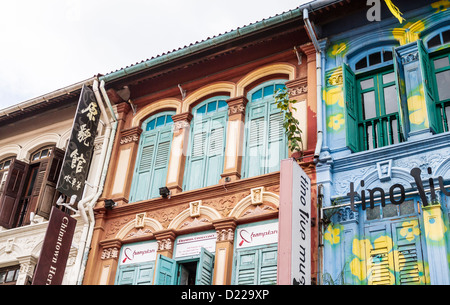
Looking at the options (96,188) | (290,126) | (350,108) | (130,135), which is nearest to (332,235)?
(290,126)

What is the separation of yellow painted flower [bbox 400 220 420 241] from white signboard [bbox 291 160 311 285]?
1282 millimetres

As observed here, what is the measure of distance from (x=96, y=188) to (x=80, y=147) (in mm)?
856

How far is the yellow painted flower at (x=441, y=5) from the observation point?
991 cm

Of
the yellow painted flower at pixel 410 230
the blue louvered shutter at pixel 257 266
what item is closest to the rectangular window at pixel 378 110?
the yellow painted flower at pixel 410 230

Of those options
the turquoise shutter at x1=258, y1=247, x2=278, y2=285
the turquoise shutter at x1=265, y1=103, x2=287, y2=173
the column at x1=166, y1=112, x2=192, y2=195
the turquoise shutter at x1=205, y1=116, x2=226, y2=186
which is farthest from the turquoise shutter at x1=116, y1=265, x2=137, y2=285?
the turquoise shutter at x1=265, y1=103, x2=287, y2=173

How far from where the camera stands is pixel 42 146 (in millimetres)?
13719

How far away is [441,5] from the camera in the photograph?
32.7ft

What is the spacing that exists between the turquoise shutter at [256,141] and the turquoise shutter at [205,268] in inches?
65.7

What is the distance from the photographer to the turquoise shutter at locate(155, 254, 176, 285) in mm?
9492

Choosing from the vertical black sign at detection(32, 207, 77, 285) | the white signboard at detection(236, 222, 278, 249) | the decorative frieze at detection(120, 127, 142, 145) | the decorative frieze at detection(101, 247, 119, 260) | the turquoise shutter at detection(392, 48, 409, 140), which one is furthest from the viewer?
the decorative frieze at detection(120, 127, 142, 145)

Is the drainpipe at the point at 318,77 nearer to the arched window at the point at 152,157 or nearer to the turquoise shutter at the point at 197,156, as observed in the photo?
the turquoise shutter at the point at 197,156

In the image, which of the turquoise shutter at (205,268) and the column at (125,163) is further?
the column at (125,163)

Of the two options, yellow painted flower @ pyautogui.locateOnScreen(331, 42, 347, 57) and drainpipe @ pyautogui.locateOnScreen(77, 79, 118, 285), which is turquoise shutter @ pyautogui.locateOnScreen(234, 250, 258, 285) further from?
yellow painted flower @ pyautogui.locateOnScreen(331, 42, 347, 57)
